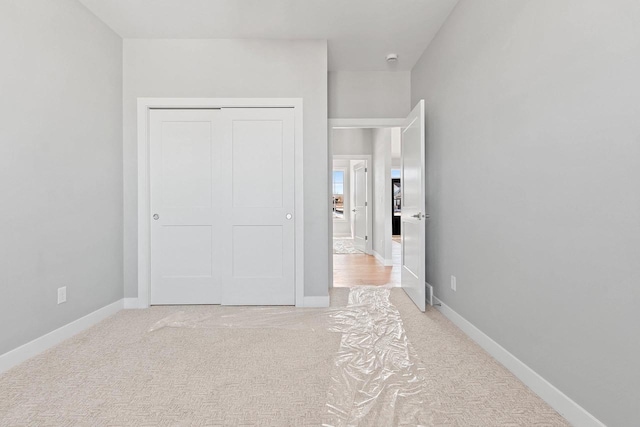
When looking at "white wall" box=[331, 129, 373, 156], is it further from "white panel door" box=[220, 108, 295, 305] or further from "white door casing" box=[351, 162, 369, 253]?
"white panel door" box=[220, 108, 295, 305]

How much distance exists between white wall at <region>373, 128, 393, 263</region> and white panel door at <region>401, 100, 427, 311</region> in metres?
1.87

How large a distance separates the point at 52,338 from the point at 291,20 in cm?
312

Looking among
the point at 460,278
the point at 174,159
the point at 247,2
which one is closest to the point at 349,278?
the point at 460,278

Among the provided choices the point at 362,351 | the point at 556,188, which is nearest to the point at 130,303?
the point at 362,351

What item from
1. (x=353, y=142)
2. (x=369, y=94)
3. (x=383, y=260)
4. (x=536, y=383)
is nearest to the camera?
(x=536, y=383)

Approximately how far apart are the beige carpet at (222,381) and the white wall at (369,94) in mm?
2513

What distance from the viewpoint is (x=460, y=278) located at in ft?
8.86

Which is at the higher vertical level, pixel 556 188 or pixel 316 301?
pixel 556 188

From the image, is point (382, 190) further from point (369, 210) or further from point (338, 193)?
point (338, 193)

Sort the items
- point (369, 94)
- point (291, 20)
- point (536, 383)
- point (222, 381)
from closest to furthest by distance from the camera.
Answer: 1. point (536, 383)
2. point (222, 381)
3. point (291, 20)
4. point (369, 94)

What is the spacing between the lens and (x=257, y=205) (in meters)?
3.28

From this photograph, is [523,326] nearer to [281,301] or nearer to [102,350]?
[281,301]

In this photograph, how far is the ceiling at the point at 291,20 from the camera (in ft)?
8.78

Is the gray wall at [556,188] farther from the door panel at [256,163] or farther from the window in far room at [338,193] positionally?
the window in far room at [338,193]
